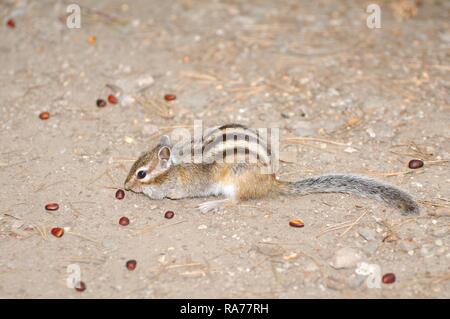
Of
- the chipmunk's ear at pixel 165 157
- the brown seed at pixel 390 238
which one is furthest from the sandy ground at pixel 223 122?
the chipmunk's ear at pixel 165 157

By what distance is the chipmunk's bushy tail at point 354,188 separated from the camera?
3.84 meters

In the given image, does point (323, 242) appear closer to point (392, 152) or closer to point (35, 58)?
point (392, 152)

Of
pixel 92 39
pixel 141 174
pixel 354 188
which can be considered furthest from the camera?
pixel 92 39

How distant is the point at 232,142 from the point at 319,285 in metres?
1.15

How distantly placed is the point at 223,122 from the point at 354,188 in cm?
141

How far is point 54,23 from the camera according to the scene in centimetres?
616

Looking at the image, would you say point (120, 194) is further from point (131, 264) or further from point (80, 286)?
point (80, 286)

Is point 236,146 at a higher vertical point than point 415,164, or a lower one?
higher

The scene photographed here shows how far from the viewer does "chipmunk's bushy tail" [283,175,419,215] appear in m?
3.84

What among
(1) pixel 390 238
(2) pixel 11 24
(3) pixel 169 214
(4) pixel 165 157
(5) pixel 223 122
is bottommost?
(1) pixel 390 238

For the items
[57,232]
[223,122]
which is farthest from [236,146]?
[57,232]

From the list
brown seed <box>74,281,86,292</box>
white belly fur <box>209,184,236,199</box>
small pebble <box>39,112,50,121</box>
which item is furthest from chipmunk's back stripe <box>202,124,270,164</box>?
small pebble <box>39,112,50,121</box>

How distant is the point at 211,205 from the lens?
13.2 feet

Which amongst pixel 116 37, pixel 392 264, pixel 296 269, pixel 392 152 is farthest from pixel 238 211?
pixel 116 37
